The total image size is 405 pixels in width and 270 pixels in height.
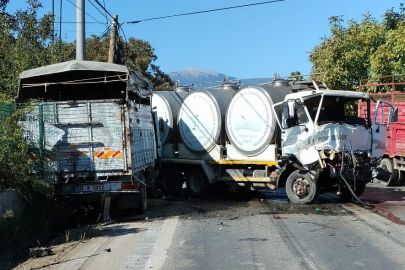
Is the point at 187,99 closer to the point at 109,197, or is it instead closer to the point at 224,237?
the point at 109,197

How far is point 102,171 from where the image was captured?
1076 cm

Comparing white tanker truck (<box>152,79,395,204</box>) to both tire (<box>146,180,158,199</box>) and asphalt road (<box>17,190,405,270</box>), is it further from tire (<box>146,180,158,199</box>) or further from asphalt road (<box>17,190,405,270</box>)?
tire (<box>146,180,158,199</box>)

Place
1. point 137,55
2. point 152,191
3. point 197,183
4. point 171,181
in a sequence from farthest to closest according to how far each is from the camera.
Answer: point 137,55 < point 171,181 < point 197,183 < point 152,191

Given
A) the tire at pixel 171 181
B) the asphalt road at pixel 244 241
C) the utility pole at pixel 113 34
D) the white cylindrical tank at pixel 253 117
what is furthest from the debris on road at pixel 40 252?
the utility pole at pixel 113 34

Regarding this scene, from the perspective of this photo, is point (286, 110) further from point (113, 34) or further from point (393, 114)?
point (113, 34)

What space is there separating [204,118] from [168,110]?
1833mm

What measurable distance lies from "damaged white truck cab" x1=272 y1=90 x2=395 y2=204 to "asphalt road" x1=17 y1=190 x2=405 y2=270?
27.7 inches

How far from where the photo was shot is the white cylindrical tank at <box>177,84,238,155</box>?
15.3 m

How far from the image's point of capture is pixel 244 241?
335 inches

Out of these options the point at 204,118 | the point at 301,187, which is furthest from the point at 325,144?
the point at 204,118

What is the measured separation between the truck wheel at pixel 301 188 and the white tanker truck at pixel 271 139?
2 centimetres

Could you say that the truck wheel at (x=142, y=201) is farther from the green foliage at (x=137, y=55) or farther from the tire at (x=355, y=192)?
the green foliage at (x=137, y=55)

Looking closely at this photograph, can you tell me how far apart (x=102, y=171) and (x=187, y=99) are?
6.11m

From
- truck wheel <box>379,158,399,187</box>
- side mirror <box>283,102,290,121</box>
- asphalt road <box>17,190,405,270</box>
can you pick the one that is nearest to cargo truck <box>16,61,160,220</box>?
asphalt road <box>17,190,405,270</box>
